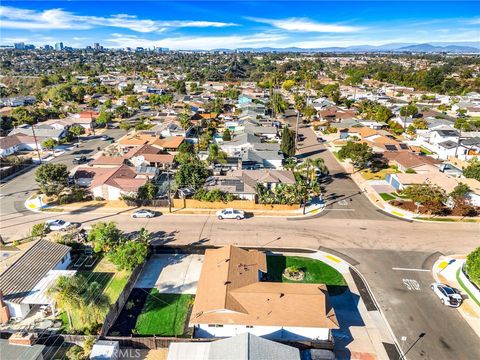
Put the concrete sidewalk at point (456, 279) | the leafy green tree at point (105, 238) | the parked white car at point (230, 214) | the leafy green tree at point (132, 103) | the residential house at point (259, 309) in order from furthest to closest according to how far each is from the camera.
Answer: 1. the leafy green tree at point (132, 103)
2. the parked white car at point (230, 214)
3. the leafy green tree at point (105, 238)
4. the concrete sidewalk at point (456, 279)
5. the residential house at point (259, 309)

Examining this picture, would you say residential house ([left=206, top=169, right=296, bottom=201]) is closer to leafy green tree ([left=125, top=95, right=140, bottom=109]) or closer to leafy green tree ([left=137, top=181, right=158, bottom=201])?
leafy green tree ([left=137, top=181, right=158, bottom=201])

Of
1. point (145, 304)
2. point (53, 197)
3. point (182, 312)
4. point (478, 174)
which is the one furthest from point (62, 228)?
point (478, 174)

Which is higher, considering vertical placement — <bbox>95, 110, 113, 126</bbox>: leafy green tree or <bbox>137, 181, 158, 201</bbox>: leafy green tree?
<bbox>95, 110, 113, 126</bbox>: leafy green tree

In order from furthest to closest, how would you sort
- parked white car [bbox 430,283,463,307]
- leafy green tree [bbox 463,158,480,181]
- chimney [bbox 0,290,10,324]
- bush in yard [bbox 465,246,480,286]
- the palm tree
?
leafy green tree [bbox 463,158,480,181]
bush in yard [bbox 465,246,480,286]
parked white car [bbox 430,283,463,307]
chimney [bbox 0,290,10,324]
the palm tree

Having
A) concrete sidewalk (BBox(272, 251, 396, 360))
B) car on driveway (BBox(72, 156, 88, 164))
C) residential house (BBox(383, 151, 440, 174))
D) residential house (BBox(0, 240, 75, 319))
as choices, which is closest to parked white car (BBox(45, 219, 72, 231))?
residential house (BBox(0, 240, 75, 319))

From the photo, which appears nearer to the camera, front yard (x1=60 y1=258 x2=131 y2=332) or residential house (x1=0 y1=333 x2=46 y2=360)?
residential house (x1=0 y1=333 x2=46 y2=360)

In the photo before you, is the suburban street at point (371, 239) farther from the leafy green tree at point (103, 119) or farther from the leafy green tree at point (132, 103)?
the leafy green tree at point (132, 103)

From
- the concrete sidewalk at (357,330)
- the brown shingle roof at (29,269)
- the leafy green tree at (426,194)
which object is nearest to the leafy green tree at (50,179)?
the brown shingle roof at (29,269)
